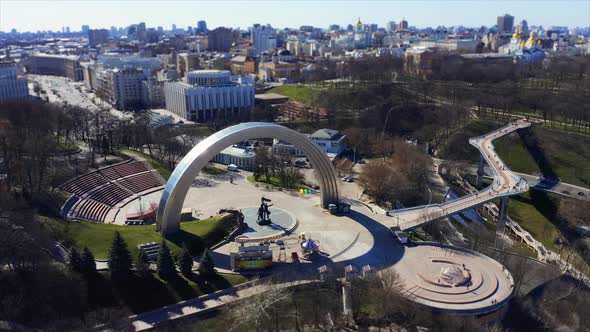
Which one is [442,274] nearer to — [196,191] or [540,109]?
[196,191]

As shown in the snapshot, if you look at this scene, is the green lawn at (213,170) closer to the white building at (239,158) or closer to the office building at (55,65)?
the white building at (239,158)

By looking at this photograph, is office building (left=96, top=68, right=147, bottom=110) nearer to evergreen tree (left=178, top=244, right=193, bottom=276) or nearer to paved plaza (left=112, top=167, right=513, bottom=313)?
paved plaza (left=112, top=167, right=513, bottom=313)

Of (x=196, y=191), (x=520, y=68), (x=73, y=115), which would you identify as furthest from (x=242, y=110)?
(x=520, y=68)

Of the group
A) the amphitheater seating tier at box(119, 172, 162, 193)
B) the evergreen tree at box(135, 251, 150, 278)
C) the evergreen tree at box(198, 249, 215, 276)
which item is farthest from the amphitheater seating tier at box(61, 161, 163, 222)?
the evergreen tree at box(198, 249, 215, 276)

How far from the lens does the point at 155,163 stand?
197 ft

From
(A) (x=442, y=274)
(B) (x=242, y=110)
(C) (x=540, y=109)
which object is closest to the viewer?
(A) (x=442, y=274)

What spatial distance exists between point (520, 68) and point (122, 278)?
114442 mm

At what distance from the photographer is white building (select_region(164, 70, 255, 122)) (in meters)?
95.9

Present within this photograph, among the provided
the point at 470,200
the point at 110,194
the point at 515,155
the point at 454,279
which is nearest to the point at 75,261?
the point at 110,194

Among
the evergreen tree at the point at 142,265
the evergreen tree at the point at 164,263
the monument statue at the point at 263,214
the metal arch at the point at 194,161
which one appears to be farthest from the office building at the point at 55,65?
the evergreen tree at the point at 164,263

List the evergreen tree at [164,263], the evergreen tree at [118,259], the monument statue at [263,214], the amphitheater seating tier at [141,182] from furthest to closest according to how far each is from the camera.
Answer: the amphitheater seating tier at [141,182] < the monument statue at [263,214] < the evergreen tree at [164,263] < the evergreen tree at [118,259]

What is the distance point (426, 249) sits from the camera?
38.3 metres

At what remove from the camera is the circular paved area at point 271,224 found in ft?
135

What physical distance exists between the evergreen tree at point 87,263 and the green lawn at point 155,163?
85.3 ft
